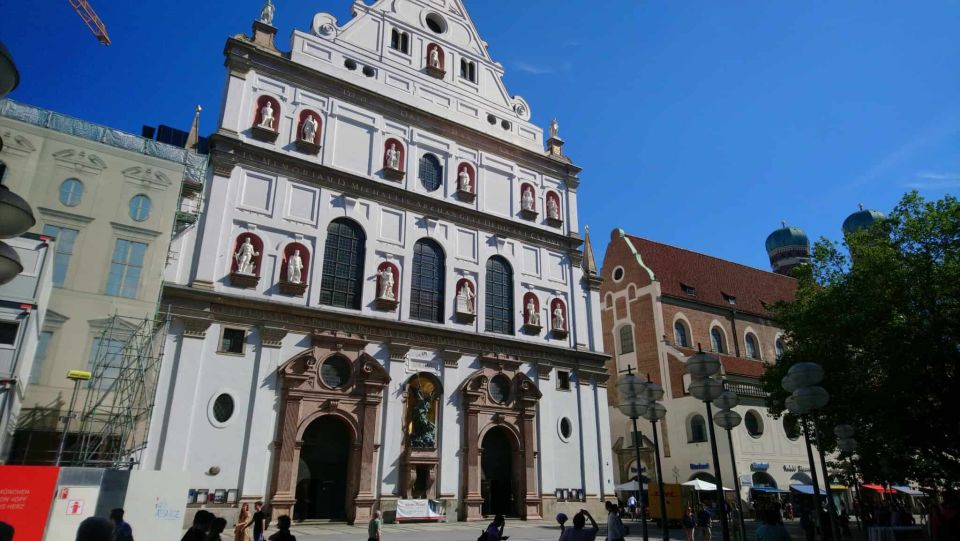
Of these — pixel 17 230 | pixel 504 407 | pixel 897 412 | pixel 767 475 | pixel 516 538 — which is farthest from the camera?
pixel 767 475

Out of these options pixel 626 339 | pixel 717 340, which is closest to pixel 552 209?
pixel 626 339

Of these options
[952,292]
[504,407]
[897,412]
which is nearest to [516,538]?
[504,407]

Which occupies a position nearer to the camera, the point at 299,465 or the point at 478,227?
the point at 299,465

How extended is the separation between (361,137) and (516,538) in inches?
749

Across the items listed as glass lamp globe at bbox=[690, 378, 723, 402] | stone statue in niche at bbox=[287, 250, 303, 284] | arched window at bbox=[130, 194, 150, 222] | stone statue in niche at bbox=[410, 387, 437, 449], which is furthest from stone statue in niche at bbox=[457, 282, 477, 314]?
glass lamp globe at bbox=[690, 378, 723, 402]

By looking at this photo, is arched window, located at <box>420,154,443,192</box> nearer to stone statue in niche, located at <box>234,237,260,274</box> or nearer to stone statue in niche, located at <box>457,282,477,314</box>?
stone statue in niche, located at <box>457,282,477,314</box>

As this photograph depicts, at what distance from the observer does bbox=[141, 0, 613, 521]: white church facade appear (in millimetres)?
22359

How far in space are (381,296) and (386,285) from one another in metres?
0.57

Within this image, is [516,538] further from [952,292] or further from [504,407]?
[952,292]

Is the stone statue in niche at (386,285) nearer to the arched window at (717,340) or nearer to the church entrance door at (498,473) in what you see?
the church entrance door at (498,473)

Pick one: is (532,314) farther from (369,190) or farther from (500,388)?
(369,190)

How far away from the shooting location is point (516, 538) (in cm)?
2033

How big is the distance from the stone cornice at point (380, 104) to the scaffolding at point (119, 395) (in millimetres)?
12524

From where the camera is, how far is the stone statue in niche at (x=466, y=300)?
2866 centimetres
